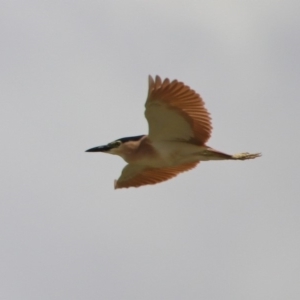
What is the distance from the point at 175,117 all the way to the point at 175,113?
3.1 inches

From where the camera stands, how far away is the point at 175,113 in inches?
804

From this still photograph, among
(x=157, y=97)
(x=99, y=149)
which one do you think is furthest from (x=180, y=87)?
(x=99, y=149)

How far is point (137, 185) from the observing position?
21688mm

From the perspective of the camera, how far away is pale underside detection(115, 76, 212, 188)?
20172 millimetres

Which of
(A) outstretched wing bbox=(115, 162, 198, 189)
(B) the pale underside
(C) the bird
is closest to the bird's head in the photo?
(C) the bird

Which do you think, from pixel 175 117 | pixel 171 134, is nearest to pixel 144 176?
pixel 171 134

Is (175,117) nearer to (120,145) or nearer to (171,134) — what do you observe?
(171,134)

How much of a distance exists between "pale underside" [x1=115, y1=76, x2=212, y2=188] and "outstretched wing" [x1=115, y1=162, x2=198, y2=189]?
474 millimetres

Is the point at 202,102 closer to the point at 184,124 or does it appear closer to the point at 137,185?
the point at 184,124

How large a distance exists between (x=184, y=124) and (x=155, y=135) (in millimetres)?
388

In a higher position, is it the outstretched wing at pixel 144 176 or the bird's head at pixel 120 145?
the bird's head at pixel 120 145

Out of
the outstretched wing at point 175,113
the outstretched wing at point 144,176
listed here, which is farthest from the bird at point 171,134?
the outstretched wing at point 144,176

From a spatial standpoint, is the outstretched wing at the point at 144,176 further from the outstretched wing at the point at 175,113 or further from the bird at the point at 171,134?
the outstretched wing at the point at 175,113

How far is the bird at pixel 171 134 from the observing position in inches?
795
